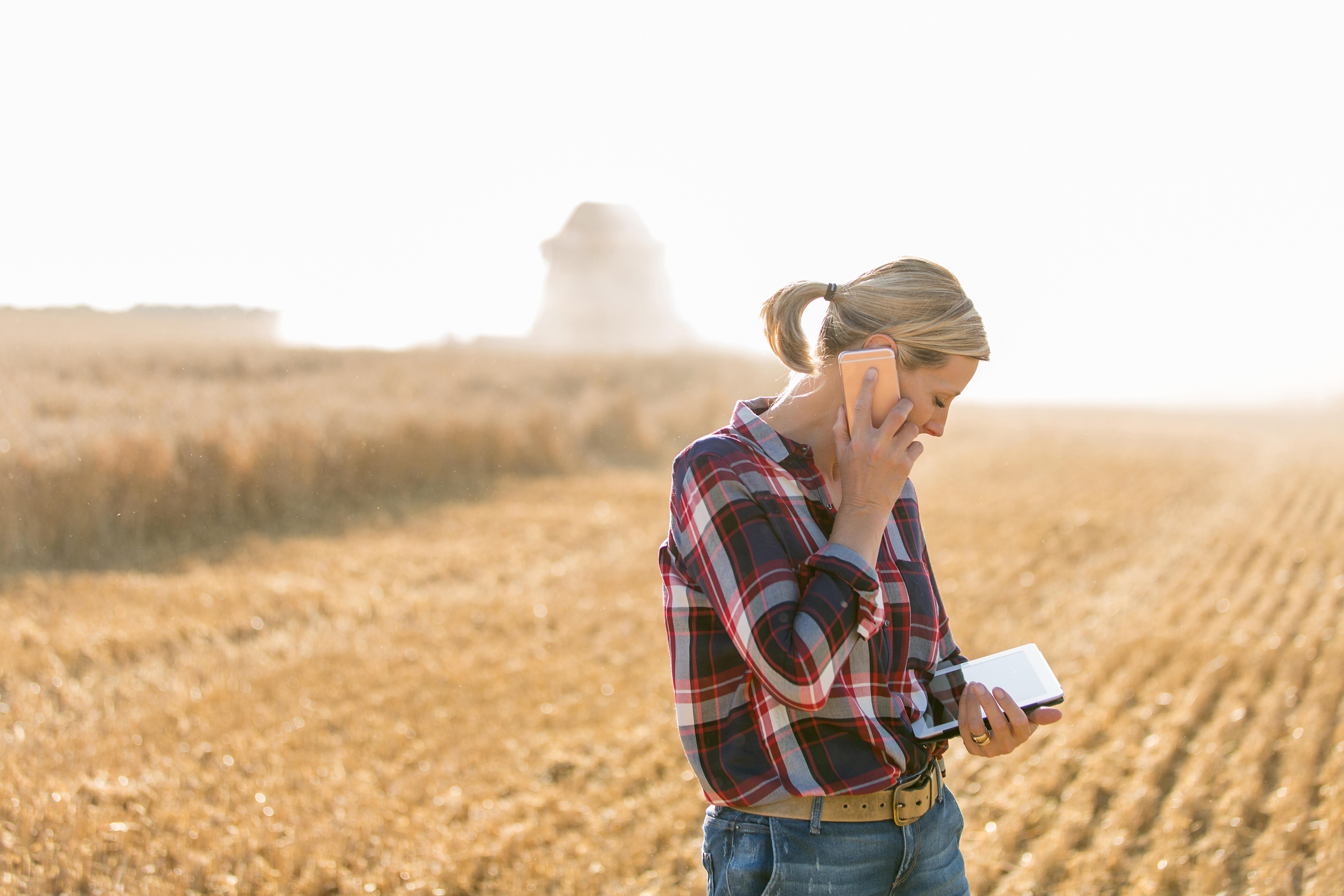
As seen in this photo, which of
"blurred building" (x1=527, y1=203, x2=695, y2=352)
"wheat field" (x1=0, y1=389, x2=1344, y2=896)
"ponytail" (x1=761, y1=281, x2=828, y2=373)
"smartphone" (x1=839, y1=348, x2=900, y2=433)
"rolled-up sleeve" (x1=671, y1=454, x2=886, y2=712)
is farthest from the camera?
"blurred building" (x1=527, y1=203, x2=695, y2=352)

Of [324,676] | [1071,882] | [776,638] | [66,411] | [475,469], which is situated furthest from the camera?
[475,469]

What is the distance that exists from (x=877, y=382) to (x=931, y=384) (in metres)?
0.15

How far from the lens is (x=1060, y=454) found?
1903cm

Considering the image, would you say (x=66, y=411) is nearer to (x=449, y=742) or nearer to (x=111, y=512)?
(x=111, y=512)

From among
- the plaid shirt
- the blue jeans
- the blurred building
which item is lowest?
the blue jeans

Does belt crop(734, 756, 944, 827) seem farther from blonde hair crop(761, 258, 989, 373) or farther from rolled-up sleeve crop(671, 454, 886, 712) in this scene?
blonde hair crop(761, 258, 989, 373)

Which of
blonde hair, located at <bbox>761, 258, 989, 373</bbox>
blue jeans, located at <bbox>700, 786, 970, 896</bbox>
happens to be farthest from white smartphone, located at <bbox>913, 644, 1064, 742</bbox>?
blonde hair, located at <bbox>761, 258, 989, 373</bbox>

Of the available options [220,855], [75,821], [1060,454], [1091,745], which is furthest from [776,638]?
[1060,454]

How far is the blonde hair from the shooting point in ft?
5.07

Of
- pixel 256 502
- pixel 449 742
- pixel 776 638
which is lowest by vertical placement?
pixel 449 742

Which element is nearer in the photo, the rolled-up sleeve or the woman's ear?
the rolled-up sleeve

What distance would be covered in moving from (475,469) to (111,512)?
5.55 meters

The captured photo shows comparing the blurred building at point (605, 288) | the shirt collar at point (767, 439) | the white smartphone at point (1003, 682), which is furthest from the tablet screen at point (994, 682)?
the blurred building at point (605, 288)

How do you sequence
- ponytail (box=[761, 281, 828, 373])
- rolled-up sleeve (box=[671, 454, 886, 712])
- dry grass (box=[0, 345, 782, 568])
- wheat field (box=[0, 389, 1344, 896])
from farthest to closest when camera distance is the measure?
dry grass (box=[0, 345, 782, 568]), wheat field (box=[0, 389, 1344, 896]), ponytail (box=[761, 281, 828, 373]), rolled-up sleeve (box=[671, 454, 886, 712])
